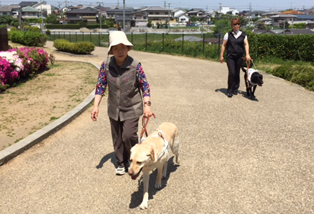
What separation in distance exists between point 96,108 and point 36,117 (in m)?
3.12

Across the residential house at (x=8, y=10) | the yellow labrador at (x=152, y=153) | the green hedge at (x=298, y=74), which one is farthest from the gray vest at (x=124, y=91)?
the residential house at (x=8, y=10)

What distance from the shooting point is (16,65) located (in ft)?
31.3

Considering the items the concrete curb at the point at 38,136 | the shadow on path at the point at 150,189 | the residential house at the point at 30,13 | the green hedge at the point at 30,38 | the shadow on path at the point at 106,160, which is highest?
the residential house at the point at 30,13

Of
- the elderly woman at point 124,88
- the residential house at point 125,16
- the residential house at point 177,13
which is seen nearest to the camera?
the elderly woman at point 124,88

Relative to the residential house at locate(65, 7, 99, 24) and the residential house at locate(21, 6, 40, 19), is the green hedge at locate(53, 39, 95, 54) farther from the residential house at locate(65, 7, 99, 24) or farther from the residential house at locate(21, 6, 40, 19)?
the residential house at locate(21, 6, 40, 19)

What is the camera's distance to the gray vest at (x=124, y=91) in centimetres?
356

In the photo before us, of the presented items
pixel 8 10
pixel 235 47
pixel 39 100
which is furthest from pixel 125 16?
pixel 235 47

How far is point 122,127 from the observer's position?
3834mm

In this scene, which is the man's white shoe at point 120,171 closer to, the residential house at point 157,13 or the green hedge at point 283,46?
the green hedge at point 283,46

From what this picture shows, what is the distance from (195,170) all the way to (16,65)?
7.64 m

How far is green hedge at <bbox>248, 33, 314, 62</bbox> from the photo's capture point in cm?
1537

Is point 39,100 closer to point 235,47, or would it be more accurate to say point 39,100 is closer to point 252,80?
point 235,47

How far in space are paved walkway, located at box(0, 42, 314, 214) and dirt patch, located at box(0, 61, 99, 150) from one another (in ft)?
1.97

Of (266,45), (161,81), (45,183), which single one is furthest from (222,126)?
(266,45)
